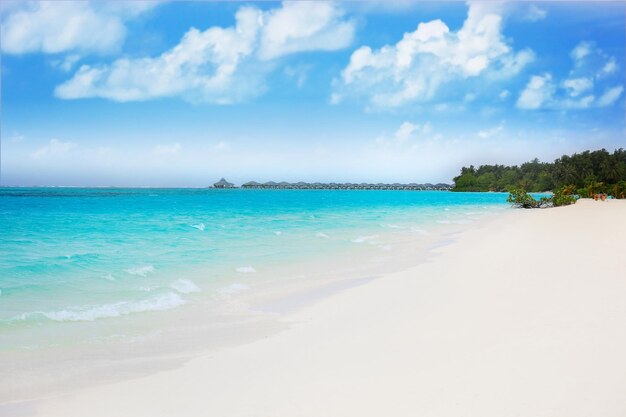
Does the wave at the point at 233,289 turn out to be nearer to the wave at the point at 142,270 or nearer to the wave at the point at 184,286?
the wave at the point at 184,286

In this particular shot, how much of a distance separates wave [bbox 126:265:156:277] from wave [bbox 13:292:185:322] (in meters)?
3.63

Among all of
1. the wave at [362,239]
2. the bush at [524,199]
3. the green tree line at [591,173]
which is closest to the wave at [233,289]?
the wave at [362,239]

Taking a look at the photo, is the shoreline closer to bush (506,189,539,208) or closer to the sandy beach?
the sandy beach

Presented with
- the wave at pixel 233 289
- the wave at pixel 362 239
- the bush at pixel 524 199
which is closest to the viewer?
the wave at pixel 233 289

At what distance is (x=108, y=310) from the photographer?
9375 mm

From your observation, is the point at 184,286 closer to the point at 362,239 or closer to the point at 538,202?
the point at 362,239

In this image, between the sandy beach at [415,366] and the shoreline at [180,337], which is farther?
the shoreline at [180,337]

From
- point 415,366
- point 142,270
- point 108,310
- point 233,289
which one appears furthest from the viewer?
point 142,270

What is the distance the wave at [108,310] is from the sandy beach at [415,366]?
9.95 ft

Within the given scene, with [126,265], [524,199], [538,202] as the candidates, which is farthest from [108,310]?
[538,202]

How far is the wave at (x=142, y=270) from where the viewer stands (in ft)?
45.0

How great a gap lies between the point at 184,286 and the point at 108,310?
2.60m

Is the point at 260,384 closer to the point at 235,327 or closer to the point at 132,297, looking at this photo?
the point at 235,327

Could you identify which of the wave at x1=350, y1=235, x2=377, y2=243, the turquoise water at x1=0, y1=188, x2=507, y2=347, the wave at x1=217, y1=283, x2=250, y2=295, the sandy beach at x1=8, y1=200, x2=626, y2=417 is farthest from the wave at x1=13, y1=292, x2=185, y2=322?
the wave at x1=350, y1=235, x2=377, y2=243
